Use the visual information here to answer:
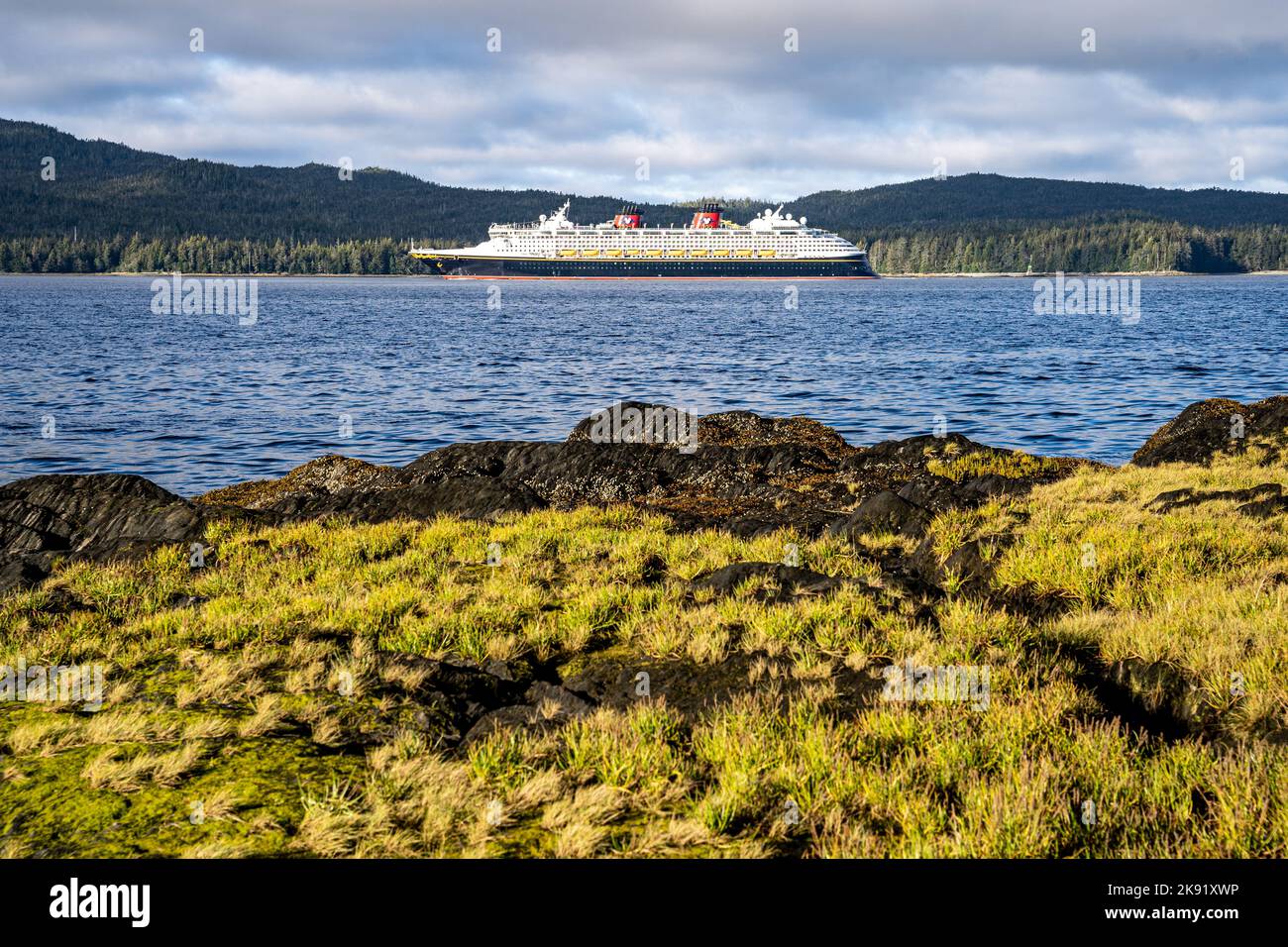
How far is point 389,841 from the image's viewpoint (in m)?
3.97

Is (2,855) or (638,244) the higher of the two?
(638,244)

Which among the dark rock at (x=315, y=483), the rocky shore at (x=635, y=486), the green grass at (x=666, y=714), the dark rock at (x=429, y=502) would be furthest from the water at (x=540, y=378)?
the green grass at (x=666, y=714)

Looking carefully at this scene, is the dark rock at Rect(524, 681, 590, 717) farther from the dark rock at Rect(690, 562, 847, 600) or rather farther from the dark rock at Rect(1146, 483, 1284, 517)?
the dark rock at Rect(1146, 483, 1284, 517)

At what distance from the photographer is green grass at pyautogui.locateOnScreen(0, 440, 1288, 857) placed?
13.4 ft

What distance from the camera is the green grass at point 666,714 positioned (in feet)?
13.4

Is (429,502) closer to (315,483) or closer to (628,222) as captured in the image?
(315,483)

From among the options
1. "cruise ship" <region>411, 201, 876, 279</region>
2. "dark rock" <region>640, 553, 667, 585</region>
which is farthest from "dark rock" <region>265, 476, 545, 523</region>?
"cruise ship" <region>411, 201, 876, 279</region>

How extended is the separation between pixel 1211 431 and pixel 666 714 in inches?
634

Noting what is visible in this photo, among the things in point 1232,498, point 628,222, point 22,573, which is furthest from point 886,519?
point 628,222

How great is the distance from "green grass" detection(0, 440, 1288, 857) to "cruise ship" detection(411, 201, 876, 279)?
144763 mm

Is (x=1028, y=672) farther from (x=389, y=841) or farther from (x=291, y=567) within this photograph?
(x=291, y=567)

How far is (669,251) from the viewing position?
491 ft
